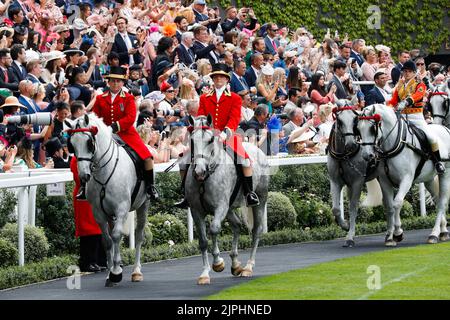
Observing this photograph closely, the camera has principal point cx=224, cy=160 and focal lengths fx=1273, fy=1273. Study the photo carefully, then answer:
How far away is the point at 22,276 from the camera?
547 inches

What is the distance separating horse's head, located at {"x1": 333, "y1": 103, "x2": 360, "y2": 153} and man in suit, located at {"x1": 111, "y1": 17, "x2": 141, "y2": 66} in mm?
5039

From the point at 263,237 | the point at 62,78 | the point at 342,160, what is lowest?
the point at 263,237

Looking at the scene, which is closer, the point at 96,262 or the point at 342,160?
the point at 96,262

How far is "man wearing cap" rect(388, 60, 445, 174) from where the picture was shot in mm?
18250

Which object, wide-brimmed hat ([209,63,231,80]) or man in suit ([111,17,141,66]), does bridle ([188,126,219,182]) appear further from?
man in suit ([111,17,141,66])

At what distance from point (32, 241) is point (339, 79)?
436 inches

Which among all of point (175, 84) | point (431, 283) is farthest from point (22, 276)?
point (175, 84)

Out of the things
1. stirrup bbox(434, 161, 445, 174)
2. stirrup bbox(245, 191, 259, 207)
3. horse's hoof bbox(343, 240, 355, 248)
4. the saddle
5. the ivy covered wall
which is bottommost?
horse's hoof bbox(343, 240, 355, 248)

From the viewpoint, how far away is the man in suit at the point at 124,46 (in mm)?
21172

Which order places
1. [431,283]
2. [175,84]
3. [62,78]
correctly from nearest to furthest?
[431,283] < [62,78] < [175,84]

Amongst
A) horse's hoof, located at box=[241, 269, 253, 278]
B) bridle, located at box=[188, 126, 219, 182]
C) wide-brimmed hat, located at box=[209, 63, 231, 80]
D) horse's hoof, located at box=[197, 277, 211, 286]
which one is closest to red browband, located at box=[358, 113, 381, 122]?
wide-brimmed hat, located at box=[209, 63, 231, 80]

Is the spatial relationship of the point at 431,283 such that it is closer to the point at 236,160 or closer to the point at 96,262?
the point at 236,160

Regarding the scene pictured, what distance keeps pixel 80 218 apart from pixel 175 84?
603 cm
